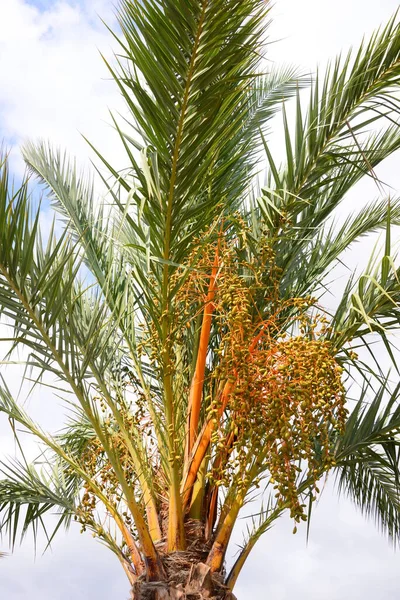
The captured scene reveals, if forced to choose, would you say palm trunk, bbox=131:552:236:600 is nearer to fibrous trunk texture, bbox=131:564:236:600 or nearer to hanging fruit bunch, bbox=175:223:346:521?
fibrous trunk texture, bbox=131:564:236:600

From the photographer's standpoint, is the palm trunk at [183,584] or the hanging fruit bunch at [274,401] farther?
the palm trunk at [183,584]

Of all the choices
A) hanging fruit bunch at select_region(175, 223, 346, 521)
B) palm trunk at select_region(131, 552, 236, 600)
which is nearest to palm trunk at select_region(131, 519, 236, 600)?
palm trunk at select_region(131, 552, 236, 600)

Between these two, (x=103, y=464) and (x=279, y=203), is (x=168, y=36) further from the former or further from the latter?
(x=103, y=464)

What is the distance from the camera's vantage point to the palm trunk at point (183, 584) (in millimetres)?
3760

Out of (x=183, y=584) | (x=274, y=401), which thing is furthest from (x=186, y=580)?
(x=274, y=401)

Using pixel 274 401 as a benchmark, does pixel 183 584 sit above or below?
below

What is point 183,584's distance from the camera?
150 inches

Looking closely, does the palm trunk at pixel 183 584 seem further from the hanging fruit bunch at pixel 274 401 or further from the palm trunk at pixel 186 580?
the hanging fruit bunch at pixel 274 401

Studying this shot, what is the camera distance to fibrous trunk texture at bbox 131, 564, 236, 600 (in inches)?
148

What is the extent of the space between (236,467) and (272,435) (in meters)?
0.28

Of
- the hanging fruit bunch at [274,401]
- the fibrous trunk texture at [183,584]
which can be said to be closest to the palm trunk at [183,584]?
the fibrous trunk texture at [183,584]

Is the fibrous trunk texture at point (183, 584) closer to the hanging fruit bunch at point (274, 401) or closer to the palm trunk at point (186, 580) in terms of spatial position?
the palm trunk at point (186, 580)

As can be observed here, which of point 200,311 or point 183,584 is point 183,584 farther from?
point 200,311

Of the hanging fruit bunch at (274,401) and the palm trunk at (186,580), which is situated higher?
the hanging fruit bunch at (274,401)
